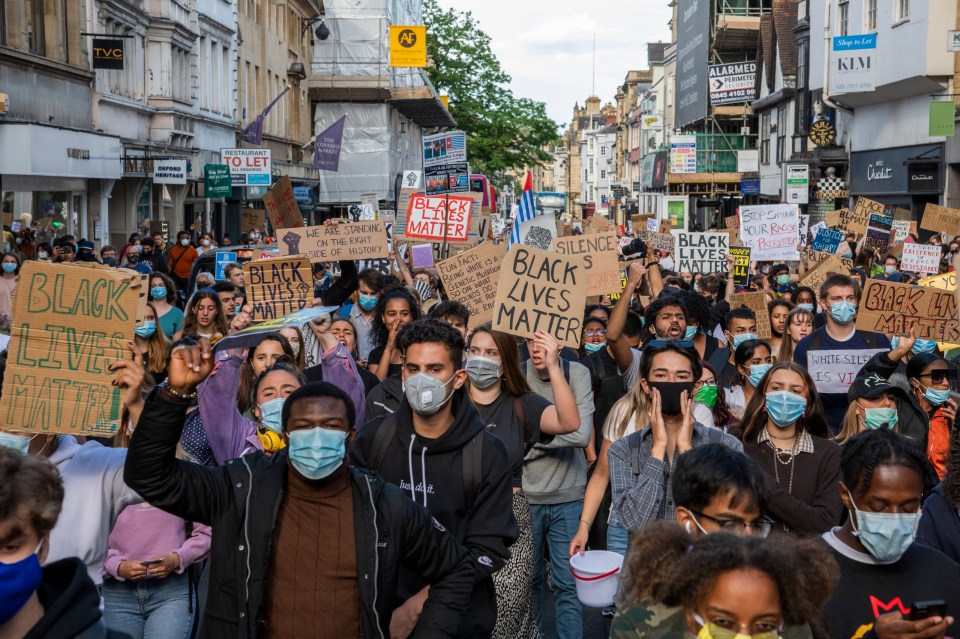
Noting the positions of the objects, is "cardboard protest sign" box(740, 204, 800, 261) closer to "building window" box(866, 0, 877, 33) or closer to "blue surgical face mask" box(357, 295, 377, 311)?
"blue surgical face mask" box(357, 295, 377, 311)

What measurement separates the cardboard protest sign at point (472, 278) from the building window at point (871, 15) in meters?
27.0

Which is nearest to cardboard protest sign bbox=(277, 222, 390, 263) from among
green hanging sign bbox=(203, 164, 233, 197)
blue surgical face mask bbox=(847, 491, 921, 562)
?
blue surgical face mask bbox=(847, 491, 921, 562)

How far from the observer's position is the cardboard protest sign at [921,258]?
17.1m

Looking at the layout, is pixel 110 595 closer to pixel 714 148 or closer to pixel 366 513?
pixel 366 513

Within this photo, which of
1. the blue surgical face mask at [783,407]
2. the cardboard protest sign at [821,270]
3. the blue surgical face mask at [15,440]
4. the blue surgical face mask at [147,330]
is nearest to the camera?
the blue surgical face mask at [15,440]

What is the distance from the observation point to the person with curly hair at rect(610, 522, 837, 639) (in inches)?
124

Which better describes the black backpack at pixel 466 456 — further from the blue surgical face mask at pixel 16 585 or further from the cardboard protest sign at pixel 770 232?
the cardboard protest sign at pixel 770 232

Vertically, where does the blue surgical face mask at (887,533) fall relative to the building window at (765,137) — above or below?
below

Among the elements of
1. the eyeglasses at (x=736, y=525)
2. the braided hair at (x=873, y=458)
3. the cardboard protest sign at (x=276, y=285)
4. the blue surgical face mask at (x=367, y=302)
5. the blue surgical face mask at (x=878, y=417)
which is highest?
the cardboard protest sign at (x=276, y=285)

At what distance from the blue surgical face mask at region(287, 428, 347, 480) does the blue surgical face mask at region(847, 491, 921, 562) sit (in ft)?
5.58

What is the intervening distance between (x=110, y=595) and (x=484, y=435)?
165 centimetres

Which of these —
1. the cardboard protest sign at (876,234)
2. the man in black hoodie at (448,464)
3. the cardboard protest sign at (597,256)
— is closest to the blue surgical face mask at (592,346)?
the cardboard protest sign at (597,256)

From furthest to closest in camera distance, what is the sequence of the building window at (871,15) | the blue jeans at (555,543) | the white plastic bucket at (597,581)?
the building window at (871,15) → the blue jeans at (555,543) → the white plastic bucket at (597,581)

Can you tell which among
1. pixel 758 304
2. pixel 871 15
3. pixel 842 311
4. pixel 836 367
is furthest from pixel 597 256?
A: pixel 871 15
